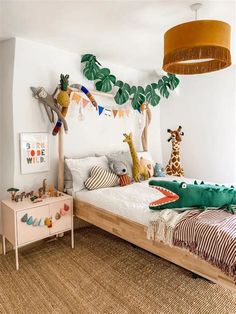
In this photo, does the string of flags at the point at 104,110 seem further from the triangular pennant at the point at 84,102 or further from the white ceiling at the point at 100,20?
the white ceiling at the point at 100,20

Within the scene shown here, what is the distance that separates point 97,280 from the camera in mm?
1979

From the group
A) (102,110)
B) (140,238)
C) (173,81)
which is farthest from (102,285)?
(173,81)

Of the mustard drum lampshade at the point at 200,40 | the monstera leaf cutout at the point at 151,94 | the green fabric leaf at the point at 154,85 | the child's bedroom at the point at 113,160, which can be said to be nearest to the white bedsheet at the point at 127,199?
the child's bedroom at the point at 113,160

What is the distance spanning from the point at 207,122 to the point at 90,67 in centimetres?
199

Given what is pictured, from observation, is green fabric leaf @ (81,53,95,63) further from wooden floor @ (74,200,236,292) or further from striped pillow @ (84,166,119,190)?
wooden floor @ (74,200,236,292)

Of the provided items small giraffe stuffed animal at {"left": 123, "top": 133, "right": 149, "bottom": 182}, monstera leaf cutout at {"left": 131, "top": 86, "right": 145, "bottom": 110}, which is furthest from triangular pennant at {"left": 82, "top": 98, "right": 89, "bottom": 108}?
monstera leaf cutout at {"left": 131, "top": 86, "right": 145, "bottom": 110}

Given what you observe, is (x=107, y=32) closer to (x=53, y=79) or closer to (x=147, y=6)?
(x=147, y=6)

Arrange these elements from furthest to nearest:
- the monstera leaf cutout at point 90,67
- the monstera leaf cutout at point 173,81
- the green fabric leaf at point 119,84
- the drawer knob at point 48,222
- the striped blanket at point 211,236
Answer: the monstera leaf cutout at point 173,81
the green fabric leaf at point 119,84
the monstera leaf cutout at point 90,67
the drawer knob at point 48,222
the striped blanket at point 211,236

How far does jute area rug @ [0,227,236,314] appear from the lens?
1.68 m

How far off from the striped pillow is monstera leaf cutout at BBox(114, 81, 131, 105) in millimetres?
1104

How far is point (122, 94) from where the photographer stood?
3.30 m

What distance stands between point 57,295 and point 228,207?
4.83 ft

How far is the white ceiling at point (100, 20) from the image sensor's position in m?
1.82

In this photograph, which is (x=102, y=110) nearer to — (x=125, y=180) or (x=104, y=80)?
(x=104, y=80)
